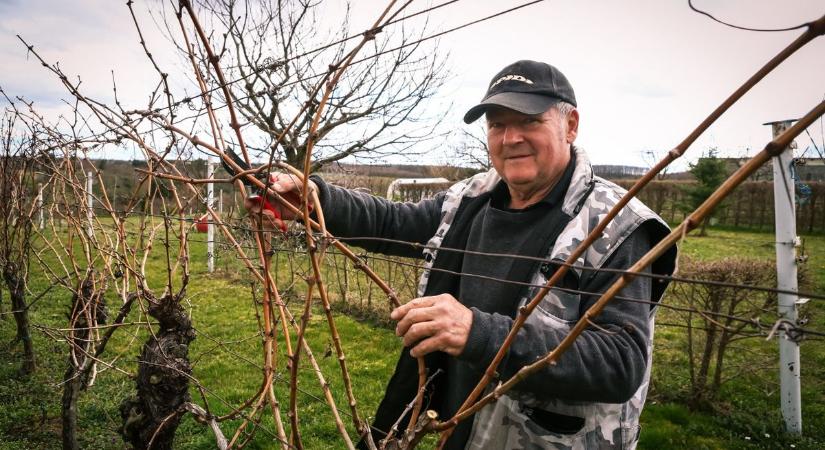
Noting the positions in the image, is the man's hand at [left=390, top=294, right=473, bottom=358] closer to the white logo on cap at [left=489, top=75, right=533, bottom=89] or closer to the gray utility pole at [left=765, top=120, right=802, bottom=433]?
the white logo on cap at [left=489, top=75, right=533, bottom=89]

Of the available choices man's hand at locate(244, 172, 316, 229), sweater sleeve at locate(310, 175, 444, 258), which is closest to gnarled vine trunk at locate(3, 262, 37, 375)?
sweater sleeve at locate(310, 175, 444, 258)

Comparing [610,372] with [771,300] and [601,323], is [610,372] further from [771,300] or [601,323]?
[771,300]

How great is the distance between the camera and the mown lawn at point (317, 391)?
4.13 m

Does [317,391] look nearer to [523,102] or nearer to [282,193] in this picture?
[282,193]

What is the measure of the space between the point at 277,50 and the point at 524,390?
1068 centimetres

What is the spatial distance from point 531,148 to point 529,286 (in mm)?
836

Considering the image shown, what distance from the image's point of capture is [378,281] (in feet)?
4.32

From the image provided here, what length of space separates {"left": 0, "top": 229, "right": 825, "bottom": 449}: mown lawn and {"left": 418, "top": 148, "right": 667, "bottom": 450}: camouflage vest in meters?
1.25

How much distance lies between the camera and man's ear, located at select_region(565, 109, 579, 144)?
2.06 m

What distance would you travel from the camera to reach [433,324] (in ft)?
4.16

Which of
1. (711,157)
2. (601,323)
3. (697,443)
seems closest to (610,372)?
(601,323)

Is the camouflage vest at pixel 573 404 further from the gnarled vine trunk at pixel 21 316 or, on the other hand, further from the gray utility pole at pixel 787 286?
the gnarled vine trunk at pixel 21 316

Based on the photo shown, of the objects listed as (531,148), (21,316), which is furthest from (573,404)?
(21,316)

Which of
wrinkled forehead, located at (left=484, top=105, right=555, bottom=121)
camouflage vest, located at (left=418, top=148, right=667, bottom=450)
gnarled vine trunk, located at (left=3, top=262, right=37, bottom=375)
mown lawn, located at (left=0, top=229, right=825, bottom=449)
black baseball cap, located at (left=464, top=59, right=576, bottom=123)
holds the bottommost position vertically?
mown lawn, located at (left=0, top=229, right=825, bottom=449)
